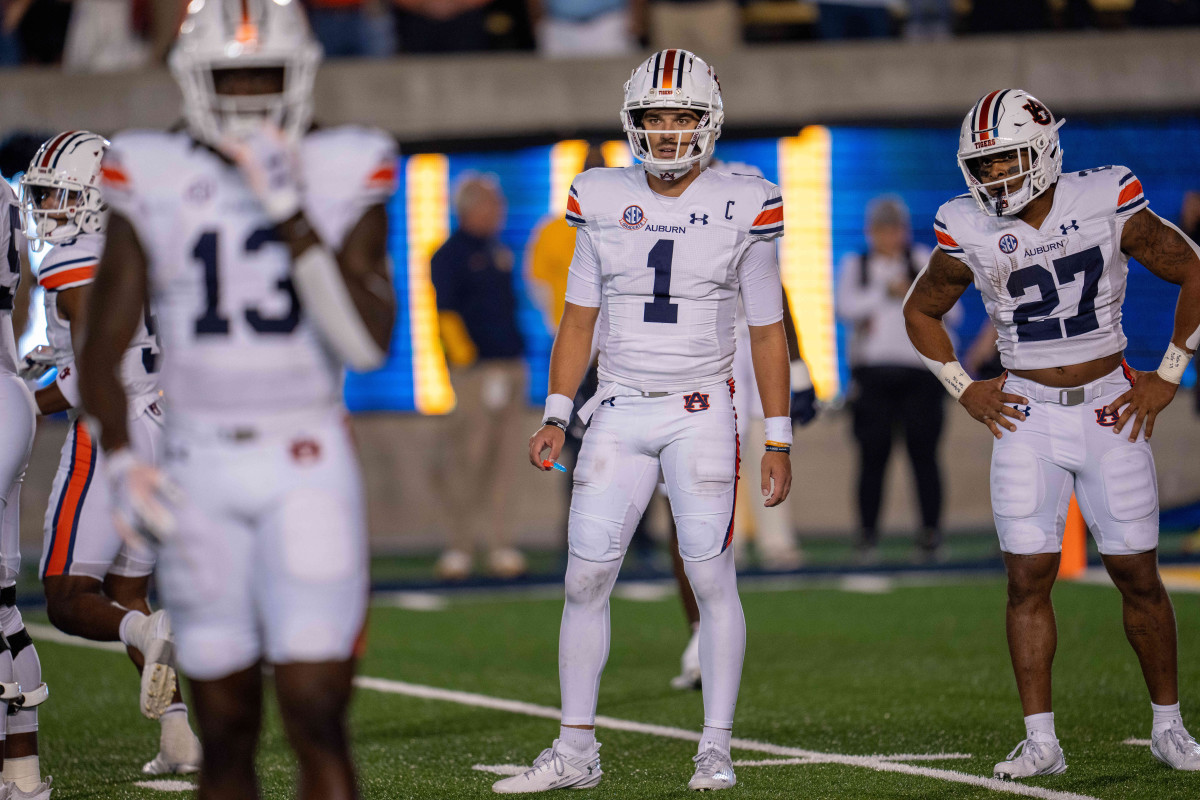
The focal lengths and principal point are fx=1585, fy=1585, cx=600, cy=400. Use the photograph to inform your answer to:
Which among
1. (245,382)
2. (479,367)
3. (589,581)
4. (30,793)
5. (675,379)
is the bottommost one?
(30,793)

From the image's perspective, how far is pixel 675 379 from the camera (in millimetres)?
4766

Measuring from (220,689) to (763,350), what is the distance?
2248mm

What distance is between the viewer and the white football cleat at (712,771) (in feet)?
14.9

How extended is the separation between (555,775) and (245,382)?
78.9 inches

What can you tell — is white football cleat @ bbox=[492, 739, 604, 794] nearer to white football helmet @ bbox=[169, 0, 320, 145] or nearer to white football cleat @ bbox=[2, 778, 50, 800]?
white football cleat @ bbox=[2, 778, 50, 800]

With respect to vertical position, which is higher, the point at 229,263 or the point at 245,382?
the point at 229,263

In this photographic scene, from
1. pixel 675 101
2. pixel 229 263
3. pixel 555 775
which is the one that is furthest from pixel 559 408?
pixel 229 263

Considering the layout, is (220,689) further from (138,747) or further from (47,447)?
(47,447)

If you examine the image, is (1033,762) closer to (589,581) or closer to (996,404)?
(996,404)

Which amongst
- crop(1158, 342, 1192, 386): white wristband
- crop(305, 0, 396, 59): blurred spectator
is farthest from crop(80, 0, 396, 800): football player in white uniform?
crop(305, 0, 396, 59): blurred spectator

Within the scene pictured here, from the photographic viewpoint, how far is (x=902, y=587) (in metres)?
9.50

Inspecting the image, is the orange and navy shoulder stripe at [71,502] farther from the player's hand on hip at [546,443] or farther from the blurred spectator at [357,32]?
the blurred spectator at [357,32]

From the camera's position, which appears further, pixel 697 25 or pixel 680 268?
pixel 697 25

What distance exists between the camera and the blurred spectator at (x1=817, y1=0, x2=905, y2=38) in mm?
12820
